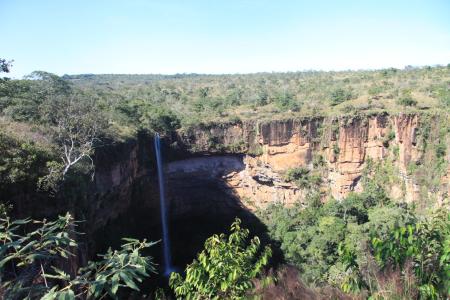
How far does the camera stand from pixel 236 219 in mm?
4426

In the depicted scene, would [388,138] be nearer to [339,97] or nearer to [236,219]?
[339,97]

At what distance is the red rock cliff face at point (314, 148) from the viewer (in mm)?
20266

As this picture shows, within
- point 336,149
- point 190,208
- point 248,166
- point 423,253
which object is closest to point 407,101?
point 336,149

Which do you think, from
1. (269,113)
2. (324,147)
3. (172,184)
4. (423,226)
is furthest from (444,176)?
(423,226)

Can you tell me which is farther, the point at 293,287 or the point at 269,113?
the point at 269,113

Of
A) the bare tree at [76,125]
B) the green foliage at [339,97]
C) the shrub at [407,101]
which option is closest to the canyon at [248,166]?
the shrub at [407,101]

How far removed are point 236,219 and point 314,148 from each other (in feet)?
61.8

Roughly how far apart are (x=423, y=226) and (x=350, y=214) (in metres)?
16.8

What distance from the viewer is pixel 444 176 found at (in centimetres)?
1838

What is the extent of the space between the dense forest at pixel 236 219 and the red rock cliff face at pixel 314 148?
0.38 metres

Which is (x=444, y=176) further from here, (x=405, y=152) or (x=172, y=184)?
(x=172, y=184)

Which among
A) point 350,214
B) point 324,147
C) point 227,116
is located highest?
point 227,116

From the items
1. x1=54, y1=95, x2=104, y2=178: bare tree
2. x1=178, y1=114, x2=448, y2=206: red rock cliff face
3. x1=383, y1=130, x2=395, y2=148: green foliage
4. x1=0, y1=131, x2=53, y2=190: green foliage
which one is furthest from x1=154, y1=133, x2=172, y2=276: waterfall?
x1=383, y1=130, x2=395, y2=148: green foliage

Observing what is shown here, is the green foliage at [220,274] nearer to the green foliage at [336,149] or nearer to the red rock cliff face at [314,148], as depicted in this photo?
the red rock cliff face at [314,148]
